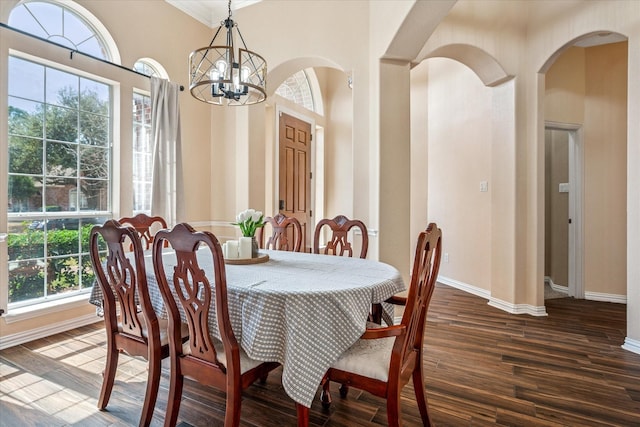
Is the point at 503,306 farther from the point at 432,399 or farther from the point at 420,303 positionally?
the point at 420,303

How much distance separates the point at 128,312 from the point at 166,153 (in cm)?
224

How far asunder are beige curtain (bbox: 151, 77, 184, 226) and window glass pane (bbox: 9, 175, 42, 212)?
903mm

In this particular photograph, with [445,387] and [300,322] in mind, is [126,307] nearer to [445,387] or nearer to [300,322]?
[300,322]

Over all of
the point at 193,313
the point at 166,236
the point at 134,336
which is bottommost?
the point at 134,336

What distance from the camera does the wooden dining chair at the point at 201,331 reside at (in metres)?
1.41

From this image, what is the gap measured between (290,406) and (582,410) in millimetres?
1561

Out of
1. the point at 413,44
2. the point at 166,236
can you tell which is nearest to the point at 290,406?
the point at 166,236

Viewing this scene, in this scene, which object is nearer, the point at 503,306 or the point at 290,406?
the point at 290,406

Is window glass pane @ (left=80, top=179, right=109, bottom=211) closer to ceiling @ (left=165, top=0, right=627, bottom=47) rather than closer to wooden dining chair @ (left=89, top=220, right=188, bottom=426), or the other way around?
wooden dining chair @ (left=89, top=220, right=188, bottom=426)

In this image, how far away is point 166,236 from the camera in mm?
1459

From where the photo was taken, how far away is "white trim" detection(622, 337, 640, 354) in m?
2.64

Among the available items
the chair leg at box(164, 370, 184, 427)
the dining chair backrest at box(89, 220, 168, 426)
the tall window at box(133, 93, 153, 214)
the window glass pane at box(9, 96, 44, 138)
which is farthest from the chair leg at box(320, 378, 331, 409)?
the window glass pane at box(9, 96, 44, 138)

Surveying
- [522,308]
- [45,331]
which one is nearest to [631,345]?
[522,308]

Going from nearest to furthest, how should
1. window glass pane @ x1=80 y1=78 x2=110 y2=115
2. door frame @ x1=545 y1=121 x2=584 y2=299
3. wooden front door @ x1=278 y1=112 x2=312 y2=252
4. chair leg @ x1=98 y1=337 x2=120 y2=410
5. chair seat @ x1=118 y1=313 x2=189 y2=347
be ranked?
1. chair seat @ x1=118 y1=313 x2=189 y2=347
2. chair leg @ x1=98 y1=337 x2=120 y2=410
3. window glass pane @ x1=80 y1=78 x2=110 y2=115
4. door frame @ x1=545 y1=121 x2=584 y2=299
5. wooden front door @ x1=278 y1=112 x2=312 y2=252
